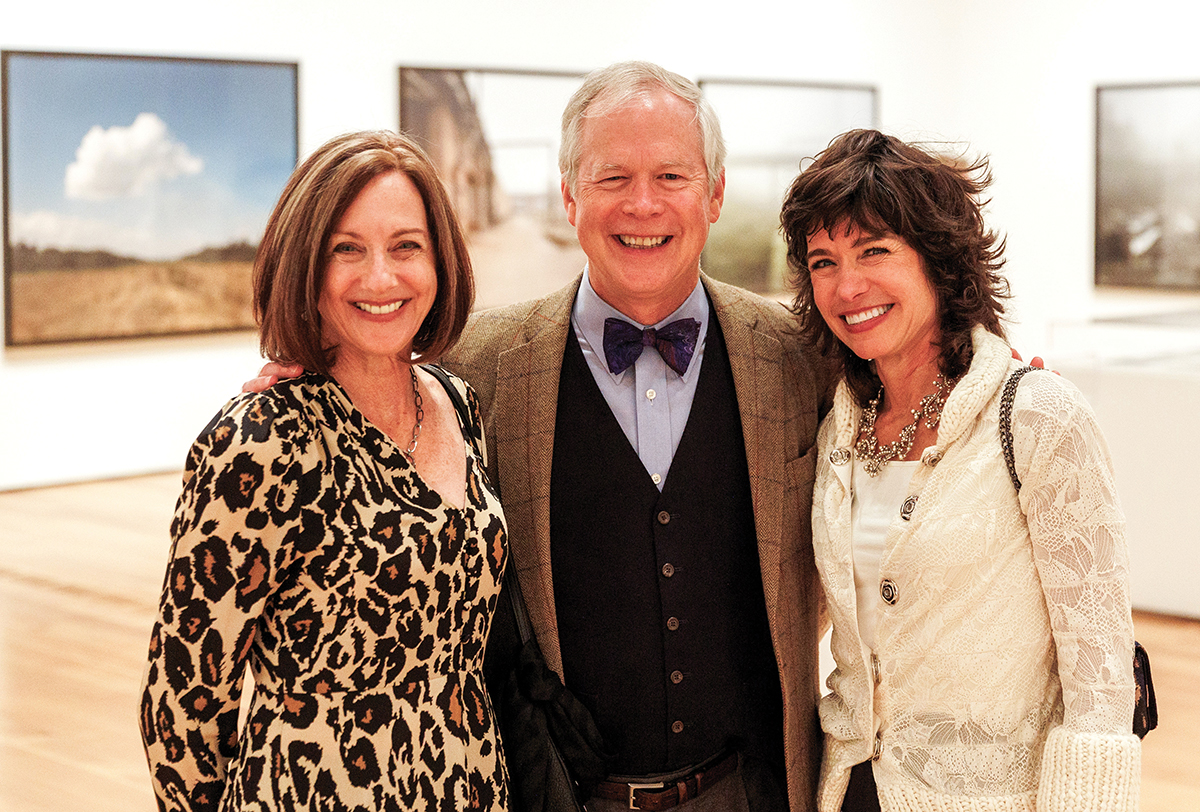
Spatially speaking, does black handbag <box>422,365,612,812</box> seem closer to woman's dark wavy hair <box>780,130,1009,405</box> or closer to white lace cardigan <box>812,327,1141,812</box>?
white lace cardigan <box>812,327,1141,812</box>

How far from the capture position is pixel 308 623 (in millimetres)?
1862

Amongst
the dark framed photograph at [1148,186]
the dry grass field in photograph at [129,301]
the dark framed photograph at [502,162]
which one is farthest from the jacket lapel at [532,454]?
the dark framed photograph at [1148,186]

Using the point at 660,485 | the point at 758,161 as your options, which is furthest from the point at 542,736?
the point at 758,161

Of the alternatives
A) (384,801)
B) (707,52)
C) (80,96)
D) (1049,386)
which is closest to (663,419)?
(1049,386)

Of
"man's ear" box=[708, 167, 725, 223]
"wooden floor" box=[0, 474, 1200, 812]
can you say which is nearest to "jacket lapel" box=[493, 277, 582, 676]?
"man's ear" box=[708, 167, 725, 223]

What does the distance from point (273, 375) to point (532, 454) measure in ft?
1.93

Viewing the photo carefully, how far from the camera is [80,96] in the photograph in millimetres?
7863

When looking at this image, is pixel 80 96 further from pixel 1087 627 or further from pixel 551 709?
pixel 1087 627

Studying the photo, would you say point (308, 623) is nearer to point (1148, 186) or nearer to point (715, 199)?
point (715, 199)

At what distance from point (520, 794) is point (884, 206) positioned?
45.7 inches

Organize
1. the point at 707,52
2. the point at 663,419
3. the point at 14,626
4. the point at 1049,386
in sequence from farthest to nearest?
the point at 707,52, the point at 14,626, the point at 663,419, the point at 1049,386

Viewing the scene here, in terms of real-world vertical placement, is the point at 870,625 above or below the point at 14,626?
above

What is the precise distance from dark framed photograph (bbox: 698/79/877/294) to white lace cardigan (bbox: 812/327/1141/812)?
8.72m

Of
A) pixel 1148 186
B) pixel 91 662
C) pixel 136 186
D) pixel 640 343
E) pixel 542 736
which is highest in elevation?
pixel 1148 186
